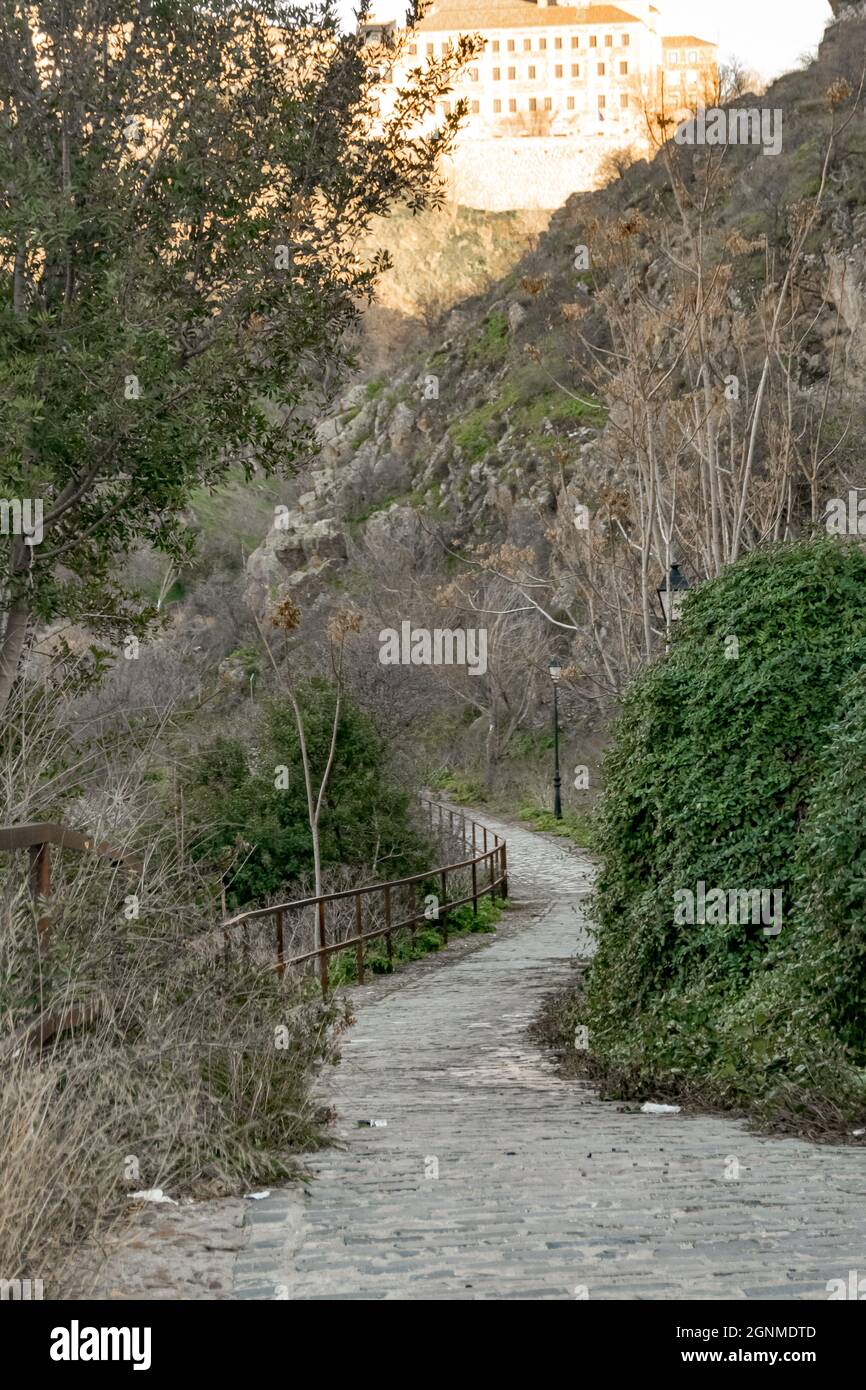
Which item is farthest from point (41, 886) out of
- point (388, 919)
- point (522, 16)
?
point (522, 16)

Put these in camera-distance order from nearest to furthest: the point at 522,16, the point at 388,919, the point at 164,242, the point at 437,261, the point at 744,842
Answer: the point at 744,842 < the point at 164,242 < the point at 388,919 < the point at 437,261 < the point at 522,16

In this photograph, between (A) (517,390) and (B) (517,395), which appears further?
(A) (517,390)

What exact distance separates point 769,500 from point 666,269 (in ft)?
125

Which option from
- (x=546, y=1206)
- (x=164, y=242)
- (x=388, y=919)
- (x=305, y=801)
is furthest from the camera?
(x=305, y=801)

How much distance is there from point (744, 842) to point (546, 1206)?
16.5ft

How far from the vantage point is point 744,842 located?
9.71m

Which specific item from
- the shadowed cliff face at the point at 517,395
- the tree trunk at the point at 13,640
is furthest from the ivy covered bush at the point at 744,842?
the shadowed cliff face at the point at 517,395

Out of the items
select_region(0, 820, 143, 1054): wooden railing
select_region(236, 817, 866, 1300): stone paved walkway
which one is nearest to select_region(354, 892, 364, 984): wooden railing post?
select_region(236, 817, 866, 1300): stone paved walkway

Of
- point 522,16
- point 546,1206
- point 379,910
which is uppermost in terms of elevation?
point 522,16

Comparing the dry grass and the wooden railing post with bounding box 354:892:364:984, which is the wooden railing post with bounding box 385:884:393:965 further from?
the dry grass

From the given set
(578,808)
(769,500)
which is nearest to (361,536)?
(578,808)

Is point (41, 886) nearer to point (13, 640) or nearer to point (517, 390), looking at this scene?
point (13, 640)

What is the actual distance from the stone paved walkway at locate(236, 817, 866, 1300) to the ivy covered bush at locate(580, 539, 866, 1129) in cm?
77

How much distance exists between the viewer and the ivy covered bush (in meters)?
7.68
